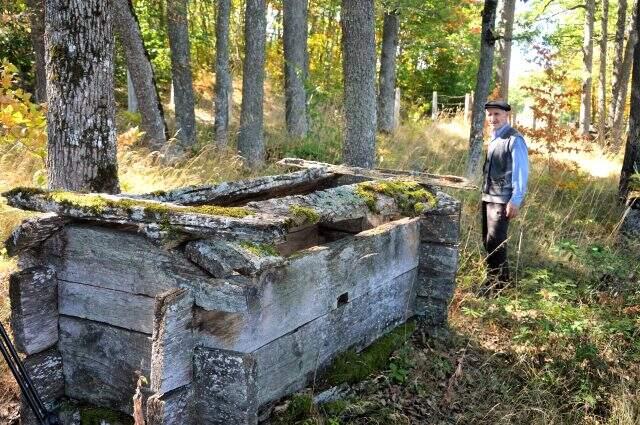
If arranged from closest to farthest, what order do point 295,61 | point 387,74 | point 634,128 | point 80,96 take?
point 80,96
point 634,128
point 295,61
point 387,74

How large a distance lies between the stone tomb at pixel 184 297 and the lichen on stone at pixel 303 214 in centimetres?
1

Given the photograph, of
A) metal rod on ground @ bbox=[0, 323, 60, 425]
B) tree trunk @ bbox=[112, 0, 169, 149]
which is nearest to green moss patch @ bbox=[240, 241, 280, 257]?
metal rod on ground @ bbox=[0, 323, 60, 425]

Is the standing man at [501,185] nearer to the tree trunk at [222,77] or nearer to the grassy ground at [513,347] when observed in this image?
the grassy ground at [513,347]

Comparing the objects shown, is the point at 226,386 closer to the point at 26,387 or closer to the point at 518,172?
the point at 26,387

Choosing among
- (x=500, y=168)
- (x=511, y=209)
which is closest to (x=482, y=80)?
(x=500, y=168)

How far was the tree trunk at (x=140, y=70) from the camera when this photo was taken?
7977 mm

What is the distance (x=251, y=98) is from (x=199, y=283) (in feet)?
26.3

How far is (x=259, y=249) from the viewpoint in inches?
106

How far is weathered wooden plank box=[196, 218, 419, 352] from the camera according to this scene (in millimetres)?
2777

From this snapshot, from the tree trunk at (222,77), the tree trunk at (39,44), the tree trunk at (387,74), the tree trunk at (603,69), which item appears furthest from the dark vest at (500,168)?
the tree trunk at (603,69)

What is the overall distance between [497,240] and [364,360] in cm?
257

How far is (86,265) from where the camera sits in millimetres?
3031

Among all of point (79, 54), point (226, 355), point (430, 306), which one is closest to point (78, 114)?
point (79, 54)

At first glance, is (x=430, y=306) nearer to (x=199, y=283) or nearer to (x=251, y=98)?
(x=199, y=283)
